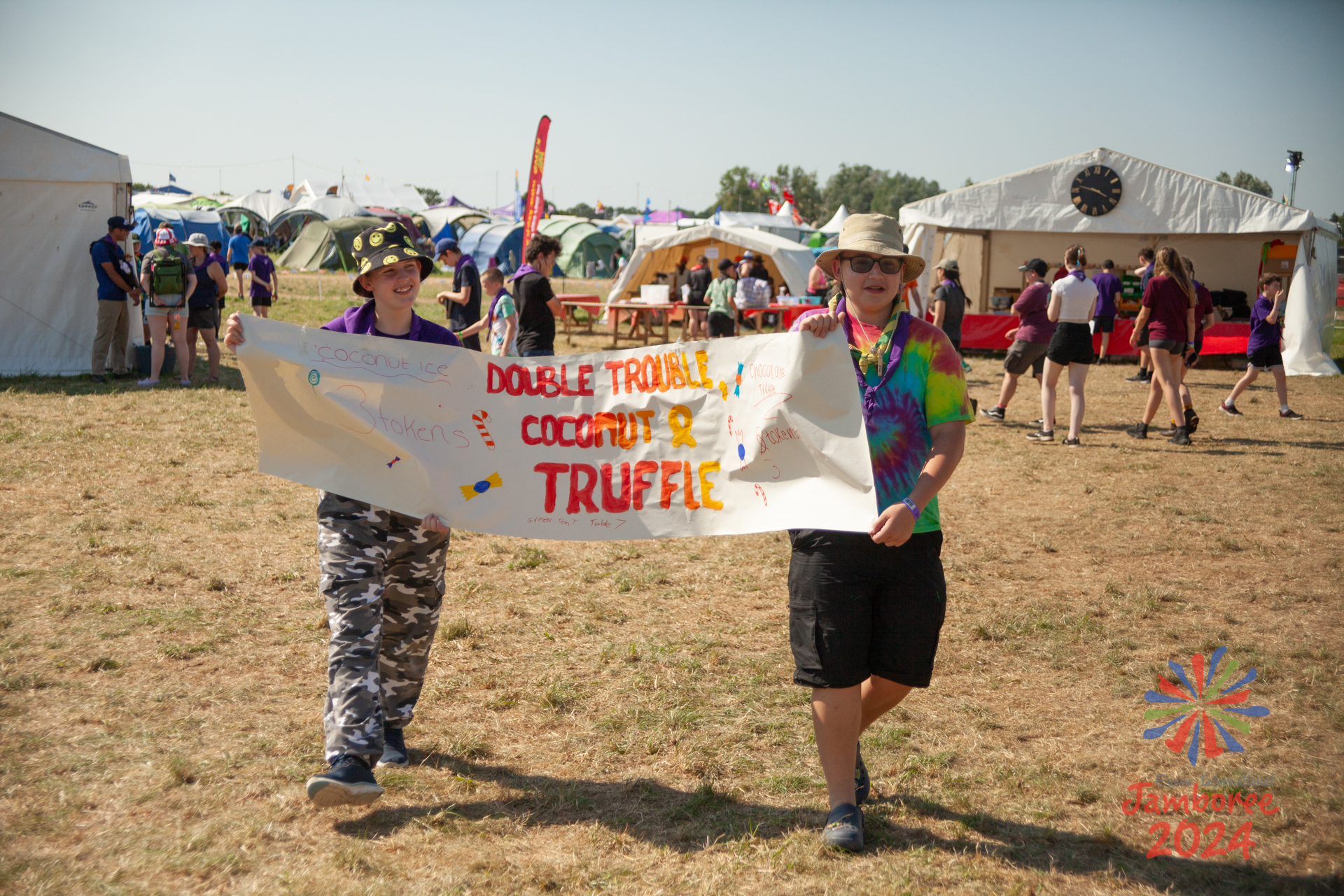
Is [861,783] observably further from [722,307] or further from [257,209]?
[257,209]

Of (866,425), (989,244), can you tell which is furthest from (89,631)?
(989,244)

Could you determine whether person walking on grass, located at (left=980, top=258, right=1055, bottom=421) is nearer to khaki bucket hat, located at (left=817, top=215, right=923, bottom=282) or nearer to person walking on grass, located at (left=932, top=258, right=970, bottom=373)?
person walking on grass, located at (left=932, top=258, right=970, bottom=373)

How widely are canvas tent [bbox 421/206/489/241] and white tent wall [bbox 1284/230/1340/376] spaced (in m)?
31.8

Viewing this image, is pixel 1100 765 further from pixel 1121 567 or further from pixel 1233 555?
pixel 1233 555

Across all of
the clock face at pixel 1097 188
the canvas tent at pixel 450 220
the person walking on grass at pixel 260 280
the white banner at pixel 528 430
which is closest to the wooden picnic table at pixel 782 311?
the clock face at pixel 1097 188

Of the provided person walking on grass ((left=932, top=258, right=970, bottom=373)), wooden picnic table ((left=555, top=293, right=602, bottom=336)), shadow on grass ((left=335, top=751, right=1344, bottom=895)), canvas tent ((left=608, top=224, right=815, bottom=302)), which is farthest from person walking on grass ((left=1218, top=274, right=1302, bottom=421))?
wooden picnic table ((left=555, top=293, right=602, bottom=336))

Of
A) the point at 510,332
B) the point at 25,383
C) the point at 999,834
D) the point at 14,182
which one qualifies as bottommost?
the point at 999,834

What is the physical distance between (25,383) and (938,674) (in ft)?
39.5

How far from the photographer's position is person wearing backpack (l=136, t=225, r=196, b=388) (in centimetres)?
1124

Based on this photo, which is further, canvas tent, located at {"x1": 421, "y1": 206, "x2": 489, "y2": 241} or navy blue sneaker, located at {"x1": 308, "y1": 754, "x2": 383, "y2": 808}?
canvas tent, located at {"x1": 421, "y1": 206, "x2": 489, "y2": 241}

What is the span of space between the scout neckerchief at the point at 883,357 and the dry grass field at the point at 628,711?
4.52ft

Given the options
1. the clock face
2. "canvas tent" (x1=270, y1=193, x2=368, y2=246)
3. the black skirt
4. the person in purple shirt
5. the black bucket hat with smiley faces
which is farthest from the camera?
"canvas tent" (x1=270, y1=193, x2=368, y2=246)

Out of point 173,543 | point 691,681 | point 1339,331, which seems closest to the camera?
point 691,681

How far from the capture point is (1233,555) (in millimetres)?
6293
